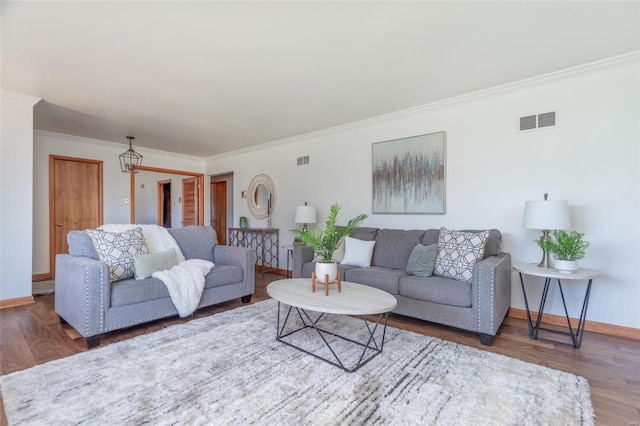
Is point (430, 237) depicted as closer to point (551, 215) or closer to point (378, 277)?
point (378, 277)

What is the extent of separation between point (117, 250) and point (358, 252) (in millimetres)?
2354

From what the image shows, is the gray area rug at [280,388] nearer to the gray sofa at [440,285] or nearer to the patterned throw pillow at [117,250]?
the gray sofa at [440,285]

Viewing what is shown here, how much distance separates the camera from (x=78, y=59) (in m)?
2.53

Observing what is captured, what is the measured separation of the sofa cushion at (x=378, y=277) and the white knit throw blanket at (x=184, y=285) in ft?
4.80

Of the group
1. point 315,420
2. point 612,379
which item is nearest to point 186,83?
point 315,420

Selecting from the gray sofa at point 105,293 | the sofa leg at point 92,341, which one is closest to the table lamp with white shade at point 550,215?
the gray sofa at point 105,293

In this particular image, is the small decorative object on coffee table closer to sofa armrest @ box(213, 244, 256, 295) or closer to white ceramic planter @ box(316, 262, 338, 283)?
white ceramic planter @ box(316, 262, 338, 283)

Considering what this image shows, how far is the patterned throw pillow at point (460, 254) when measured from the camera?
8.75 feet

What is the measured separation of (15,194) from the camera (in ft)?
11.1

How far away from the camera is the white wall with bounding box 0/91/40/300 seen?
3.29m

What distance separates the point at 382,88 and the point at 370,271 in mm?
1878

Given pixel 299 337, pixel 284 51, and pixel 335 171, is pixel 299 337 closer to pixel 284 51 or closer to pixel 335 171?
pixel 284 51

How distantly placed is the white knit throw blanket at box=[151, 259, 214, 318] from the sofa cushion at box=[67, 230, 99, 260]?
569 millimetres

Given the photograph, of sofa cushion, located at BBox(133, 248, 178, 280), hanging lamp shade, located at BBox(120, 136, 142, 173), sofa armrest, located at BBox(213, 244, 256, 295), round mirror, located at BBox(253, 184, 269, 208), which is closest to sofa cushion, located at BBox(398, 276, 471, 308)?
sofa armrest, located at BBox(213, 244, 256, 295)
